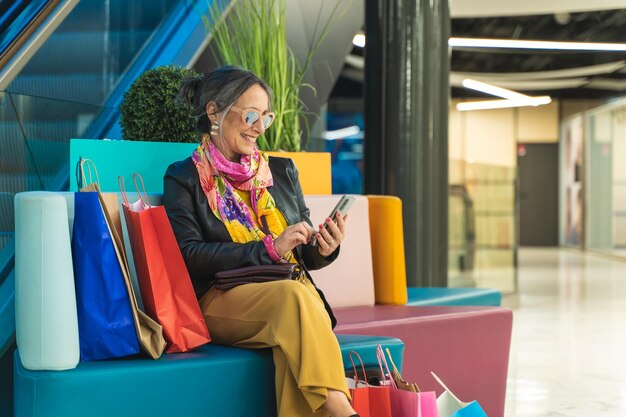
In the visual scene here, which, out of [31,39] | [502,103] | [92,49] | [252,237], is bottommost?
[252,237]

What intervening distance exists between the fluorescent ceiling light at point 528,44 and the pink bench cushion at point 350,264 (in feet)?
33.0

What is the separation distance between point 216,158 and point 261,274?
1.38ft

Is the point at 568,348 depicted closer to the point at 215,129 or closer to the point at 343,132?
the point at 215,129

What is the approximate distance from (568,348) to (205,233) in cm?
398

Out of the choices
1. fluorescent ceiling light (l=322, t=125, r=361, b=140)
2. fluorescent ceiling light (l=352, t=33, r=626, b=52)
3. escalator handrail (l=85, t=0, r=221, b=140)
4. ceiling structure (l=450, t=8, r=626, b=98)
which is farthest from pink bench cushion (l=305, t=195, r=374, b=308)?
fluorescent ceiling light (l=322, t=125, r=361, b=140)

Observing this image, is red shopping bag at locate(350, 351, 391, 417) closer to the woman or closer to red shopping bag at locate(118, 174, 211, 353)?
the woman

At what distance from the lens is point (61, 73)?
17.2 feet

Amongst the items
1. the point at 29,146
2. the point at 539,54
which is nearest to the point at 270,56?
the point at 29,146

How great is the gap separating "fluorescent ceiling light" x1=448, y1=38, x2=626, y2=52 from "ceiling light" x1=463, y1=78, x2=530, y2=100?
139 inches

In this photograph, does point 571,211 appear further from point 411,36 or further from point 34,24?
point 34,24

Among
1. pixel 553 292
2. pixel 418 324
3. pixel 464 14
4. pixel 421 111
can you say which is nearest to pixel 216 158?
pixel 418 324

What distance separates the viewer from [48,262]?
7.89 ft

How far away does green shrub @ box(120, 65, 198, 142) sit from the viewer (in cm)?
367

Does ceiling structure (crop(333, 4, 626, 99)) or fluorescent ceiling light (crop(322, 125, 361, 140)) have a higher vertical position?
ceiling structure (crop(333, 4, 626, 99))
